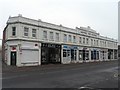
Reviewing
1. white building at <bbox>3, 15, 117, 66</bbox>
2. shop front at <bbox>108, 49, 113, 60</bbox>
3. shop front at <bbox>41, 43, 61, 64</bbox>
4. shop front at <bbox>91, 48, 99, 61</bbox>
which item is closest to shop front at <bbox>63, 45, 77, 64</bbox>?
white building at <bbox>3, 15, 117, 66</bbox>

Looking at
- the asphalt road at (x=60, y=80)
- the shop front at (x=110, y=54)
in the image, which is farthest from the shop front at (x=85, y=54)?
the asphalt road at (x=60, y=80)

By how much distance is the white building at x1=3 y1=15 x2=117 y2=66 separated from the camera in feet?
107

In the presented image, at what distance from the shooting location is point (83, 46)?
4988 cm

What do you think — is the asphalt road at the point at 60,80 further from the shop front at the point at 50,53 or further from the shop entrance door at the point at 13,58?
the shop front at the point at 50,53

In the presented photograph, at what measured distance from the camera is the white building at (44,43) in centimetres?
3250

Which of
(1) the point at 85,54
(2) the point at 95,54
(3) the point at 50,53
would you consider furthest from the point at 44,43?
(2) the point at 95,54

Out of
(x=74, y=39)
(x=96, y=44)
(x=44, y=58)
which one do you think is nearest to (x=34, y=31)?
(x=44, y=58)

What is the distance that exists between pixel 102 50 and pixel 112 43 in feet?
36.7

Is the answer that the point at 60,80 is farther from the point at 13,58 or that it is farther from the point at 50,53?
the point at 50,53

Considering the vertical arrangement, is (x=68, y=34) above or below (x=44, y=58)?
above

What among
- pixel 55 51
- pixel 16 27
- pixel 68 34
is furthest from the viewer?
pixel 68 34

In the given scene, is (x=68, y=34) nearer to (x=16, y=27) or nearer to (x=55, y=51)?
(x=55, y=51)

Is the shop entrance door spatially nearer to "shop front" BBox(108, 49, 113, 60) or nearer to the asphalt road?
the asphalt road

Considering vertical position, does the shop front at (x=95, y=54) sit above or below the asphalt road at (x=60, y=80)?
above
